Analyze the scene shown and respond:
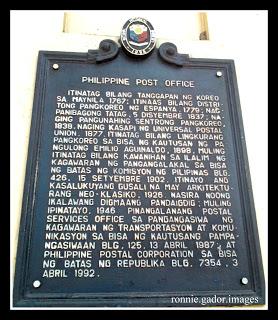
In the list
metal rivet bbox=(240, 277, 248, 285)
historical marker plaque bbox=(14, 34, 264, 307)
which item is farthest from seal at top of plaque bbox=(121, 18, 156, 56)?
metal rivet bbox=(240, 277, 248, 285)

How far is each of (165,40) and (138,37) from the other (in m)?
0.35

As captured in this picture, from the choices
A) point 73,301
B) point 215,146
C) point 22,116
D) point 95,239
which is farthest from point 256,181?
point 22,116

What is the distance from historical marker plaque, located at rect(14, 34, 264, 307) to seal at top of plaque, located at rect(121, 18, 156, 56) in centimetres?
10

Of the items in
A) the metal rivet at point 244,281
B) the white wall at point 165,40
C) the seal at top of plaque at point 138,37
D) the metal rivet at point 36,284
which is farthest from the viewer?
the seal at top of plaque at point 138,37

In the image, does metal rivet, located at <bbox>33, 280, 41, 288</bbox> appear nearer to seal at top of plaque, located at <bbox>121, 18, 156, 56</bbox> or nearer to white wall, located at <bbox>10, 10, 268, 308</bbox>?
white wall, located at <bbox>10, 10, 268, 308</bbox>

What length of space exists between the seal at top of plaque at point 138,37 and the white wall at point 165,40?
0.18 metres

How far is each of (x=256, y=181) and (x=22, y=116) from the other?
93.2 inches

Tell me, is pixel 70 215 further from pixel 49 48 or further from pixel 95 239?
pixel 49 48

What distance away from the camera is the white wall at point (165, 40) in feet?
12.7

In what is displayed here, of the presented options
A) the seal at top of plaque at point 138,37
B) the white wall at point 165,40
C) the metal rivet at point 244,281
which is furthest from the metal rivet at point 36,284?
the seal at top of plaque at point 138,37

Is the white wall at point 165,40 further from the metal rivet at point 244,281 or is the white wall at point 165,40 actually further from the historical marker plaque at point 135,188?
the metal rivet at point 244,281

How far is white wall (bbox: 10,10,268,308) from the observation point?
3.87 meters

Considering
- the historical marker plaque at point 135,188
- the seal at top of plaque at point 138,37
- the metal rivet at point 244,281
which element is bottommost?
the metal rivet at point 244,281

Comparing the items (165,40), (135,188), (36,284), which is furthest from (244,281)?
(165,40)
